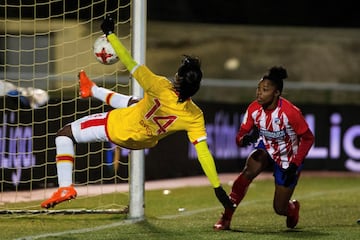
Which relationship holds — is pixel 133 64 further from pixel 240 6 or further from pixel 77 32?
pixel 240 6

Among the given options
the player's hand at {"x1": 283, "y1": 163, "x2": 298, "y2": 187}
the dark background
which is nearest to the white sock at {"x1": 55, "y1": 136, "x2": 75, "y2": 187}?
the player's hand at {"x1": 283, "y1": 163, "x2": 298, "y2": 187}

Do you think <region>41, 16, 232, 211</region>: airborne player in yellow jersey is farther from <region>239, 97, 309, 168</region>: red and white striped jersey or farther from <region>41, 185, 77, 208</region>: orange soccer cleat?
<region>239, 97, 309, 168</region>: red and white striped jersey

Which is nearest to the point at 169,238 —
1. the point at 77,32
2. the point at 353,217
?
the point at 353,217

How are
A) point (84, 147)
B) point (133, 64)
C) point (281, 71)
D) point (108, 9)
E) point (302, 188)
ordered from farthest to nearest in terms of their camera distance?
1. point (302, 188)
2. point (84, 147)
3. point (108, 9)
4. point (281, 71)
5. point (133, 64)

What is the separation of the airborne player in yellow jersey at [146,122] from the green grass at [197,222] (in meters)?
0.58

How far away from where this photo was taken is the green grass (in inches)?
344

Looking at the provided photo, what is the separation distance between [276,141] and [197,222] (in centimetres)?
124

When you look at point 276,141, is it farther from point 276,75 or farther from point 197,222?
point 197,222

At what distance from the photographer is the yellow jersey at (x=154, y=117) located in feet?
27.4

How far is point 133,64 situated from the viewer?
8.34 metres

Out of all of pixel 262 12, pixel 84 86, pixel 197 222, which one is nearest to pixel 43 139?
pixel 197 222

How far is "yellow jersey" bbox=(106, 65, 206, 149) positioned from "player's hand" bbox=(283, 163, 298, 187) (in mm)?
962

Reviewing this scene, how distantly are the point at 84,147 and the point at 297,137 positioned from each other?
3402 millimetres

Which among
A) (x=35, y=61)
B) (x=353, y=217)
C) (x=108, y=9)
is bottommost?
(x=353, y=217)
